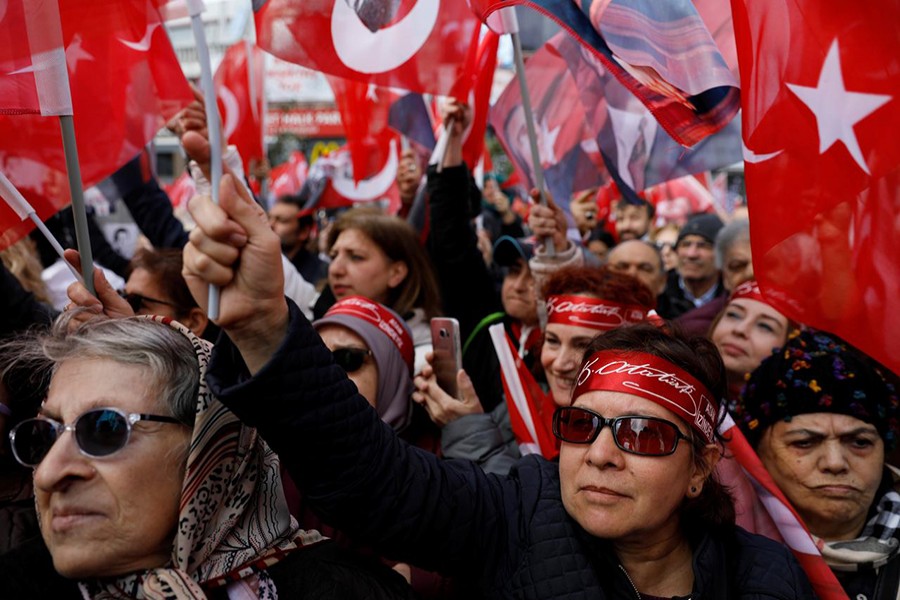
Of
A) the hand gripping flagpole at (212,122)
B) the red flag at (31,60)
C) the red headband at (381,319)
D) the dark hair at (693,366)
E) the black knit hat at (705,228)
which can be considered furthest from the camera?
the black knit hat at (705,228)

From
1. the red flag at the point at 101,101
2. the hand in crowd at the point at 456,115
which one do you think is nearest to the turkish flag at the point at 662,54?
the red flag at the point at 101,101

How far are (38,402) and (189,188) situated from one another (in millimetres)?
5976

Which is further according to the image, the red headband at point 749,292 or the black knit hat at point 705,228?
the black knit hat at point 705,228

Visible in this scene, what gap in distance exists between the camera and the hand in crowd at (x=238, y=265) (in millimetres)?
1243

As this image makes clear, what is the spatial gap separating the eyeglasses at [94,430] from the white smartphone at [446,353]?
116cm

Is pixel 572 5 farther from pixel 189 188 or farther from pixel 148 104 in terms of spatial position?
pixel 189 188

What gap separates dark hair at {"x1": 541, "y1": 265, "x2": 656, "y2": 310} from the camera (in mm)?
2824

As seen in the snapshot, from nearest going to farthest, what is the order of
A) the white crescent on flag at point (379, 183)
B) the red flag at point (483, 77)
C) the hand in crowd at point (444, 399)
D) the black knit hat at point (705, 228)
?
the hand in crowd at point (444, 399), the red flag at point (483, 77), the white crescent on flag at point (379, 183), the black knit hat at point (705, 228)

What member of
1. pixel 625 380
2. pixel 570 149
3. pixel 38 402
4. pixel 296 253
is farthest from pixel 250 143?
pixel 625 380

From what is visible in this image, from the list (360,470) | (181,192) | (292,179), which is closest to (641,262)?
(360,470)

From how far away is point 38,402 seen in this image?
2027mm

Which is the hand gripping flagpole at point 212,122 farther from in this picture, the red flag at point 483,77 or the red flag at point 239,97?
the red flag at point 239,97

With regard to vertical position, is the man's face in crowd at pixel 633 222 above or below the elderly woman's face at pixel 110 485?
below

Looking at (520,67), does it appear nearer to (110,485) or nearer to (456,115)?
(456,115)
